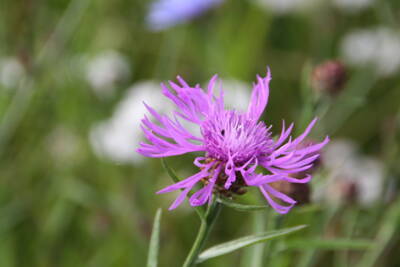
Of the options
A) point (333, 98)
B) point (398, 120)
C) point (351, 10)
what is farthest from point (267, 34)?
point (333, 98)

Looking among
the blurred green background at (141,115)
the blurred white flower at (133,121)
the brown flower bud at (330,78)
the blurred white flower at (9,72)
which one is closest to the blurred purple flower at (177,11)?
the blurred green background at (141,115)

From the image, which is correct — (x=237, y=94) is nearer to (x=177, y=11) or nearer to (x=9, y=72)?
(x=177, y=11)

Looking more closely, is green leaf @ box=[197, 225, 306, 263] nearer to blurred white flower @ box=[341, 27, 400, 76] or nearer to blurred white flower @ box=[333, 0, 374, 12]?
blurred white flower @ box=[341, 27, 400, 76]

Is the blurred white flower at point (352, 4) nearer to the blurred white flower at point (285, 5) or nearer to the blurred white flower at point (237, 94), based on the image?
the blurred white flower at point (285, 5)

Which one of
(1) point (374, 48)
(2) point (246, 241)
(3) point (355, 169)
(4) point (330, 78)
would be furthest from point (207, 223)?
(1) point (374, 48)

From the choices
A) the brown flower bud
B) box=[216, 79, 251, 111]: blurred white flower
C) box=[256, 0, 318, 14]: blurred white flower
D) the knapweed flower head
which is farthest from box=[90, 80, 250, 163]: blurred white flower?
the knapweed flower head

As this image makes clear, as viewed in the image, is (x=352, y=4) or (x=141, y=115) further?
(x=352, y=4)
